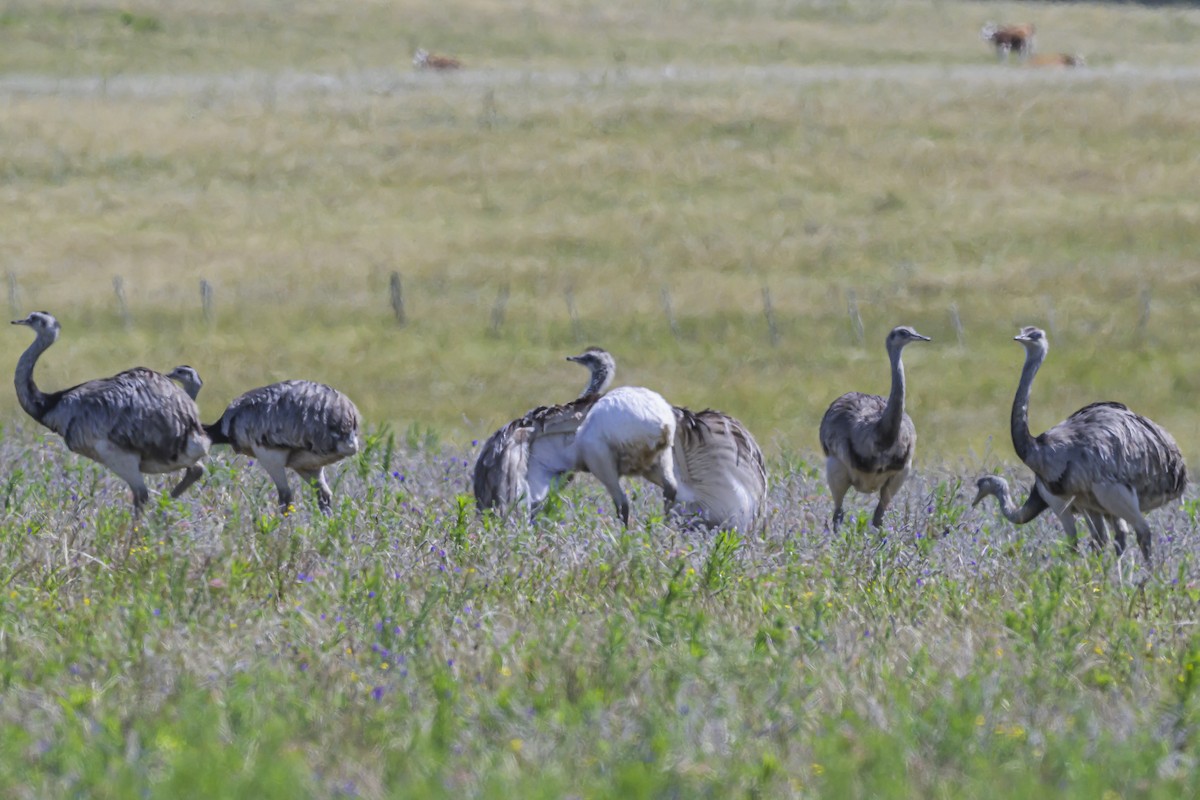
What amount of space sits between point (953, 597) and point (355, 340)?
56.0 feet

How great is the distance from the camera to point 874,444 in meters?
11.5

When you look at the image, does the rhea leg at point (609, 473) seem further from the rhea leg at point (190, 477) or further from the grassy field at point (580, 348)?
A: the rhea leg at point (190, 477)

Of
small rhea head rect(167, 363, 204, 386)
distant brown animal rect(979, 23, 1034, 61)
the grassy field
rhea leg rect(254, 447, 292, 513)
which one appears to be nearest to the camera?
the grassy field

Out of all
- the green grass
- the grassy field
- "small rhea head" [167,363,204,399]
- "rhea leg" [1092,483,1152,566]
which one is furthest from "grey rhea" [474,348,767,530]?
"small rhea head" [167,363,204,399]

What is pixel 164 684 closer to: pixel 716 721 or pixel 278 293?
pixel 716 721

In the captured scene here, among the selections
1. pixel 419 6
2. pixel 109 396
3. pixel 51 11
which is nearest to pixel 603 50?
pixel 419 6

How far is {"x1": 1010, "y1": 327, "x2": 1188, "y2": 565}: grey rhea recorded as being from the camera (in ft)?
34.3

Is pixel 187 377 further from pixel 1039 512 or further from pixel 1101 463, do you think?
pixel 1101 463

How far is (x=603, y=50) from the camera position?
5522 centimetres

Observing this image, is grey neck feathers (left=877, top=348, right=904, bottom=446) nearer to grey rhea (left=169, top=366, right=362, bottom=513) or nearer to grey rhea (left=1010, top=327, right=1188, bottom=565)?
grey rhea (left=1010, top=327, right=1188, bottom=565)

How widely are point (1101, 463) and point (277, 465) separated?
4.96 m

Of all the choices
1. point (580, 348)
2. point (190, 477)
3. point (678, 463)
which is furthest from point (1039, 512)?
point (580, 348)

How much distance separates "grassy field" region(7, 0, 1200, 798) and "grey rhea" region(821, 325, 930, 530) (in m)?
0.30

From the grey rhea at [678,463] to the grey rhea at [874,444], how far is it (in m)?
0.76
